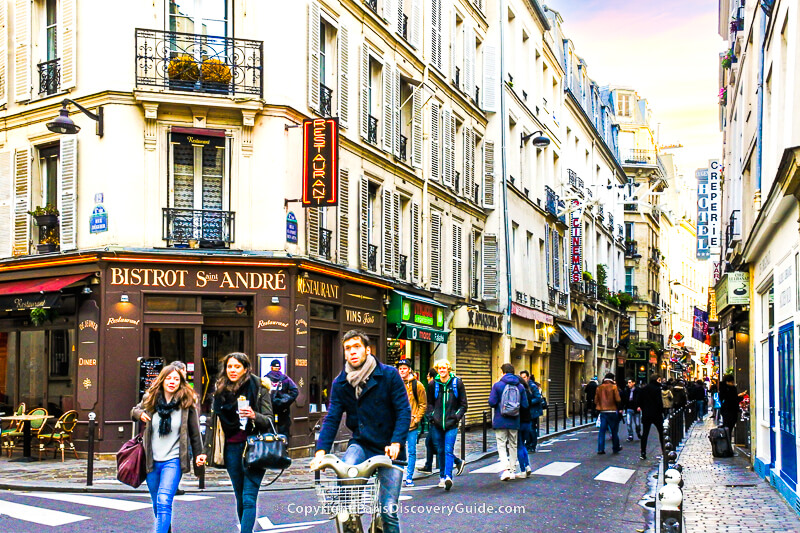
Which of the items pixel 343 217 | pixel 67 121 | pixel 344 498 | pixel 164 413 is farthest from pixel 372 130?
pixel 344 498

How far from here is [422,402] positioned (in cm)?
1443

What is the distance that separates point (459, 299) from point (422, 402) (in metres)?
15.8

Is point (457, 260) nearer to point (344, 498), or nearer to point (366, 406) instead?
point (366, 406)

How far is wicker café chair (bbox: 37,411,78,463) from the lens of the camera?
18.2m

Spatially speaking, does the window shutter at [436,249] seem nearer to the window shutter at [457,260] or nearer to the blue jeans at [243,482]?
the window shutter at [457,260]

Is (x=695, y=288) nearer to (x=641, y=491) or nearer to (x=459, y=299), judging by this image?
(x=459, y=299)

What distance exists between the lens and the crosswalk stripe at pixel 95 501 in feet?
38.6

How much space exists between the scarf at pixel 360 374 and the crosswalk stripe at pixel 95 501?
501cm

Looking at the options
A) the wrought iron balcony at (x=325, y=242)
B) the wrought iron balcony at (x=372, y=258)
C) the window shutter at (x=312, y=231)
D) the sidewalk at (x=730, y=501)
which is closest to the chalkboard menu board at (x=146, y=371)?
the window shutter at (x=312, y=231)

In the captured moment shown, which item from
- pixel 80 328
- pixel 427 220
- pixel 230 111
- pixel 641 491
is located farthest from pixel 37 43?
pixel 641 491

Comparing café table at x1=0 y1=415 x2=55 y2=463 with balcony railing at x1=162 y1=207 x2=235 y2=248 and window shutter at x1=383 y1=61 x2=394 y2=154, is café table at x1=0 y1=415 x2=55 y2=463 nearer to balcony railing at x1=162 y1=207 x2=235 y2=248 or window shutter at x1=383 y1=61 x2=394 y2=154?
balcony railing at x1=162 y1=207 x2=235 y2=248

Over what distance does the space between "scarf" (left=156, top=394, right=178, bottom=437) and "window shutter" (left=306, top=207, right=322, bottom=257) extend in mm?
11990

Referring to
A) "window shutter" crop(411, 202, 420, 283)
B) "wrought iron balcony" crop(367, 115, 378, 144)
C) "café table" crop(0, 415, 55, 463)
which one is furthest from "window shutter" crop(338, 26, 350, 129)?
"café table" crop(0, 415, 55, 463)

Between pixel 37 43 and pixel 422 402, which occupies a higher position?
pixel 37 43
